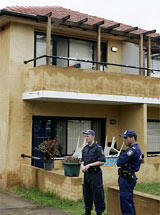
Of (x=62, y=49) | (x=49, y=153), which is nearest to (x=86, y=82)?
(x=62, y=49)

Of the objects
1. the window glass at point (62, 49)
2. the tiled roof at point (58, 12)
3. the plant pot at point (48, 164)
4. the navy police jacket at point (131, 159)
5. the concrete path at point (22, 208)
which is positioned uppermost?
the tiled roof at point (58, 12)

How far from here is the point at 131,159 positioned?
22.5 feet

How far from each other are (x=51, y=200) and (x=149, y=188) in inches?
130

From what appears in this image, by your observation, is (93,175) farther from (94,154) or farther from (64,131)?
(64,131)

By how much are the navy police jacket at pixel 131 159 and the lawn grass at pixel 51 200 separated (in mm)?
1857

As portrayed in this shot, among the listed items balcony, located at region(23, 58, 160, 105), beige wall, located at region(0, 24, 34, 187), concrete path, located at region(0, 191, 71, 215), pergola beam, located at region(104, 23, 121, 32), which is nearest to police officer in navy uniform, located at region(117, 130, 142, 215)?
concrete path, located at region(0, 191, 71, 215)

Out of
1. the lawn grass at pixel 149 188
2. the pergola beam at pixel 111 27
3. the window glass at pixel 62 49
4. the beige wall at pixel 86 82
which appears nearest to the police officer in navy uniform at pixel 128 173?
the lawn grass at pixel 149 188

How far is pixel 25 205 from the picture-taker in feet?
30.6

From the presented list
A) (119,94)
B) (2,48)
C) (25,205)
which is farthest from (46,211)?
(2,48)

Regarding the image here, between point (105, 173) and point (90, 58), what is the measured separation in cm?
498

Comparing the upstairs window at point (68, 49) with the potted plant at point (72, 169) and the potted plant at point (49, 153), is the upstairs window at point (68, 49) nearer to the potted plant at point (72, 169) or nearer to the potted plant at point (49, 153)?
the potted plant at point (49, 153)

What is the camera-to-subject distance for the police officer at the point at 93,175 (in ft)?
24.9

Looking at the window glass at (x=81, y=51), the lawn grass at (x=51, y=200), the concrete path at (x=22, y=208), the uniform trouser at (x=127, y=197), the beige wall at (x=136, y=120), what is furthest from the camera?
the window glass at (x=81, y=51)

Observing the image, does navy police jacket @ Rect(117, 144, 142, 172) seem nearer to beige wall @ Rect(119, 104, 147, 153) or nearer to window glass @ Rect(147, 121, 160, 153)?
beige wall @ Rect(119, 104, 147, 153)
